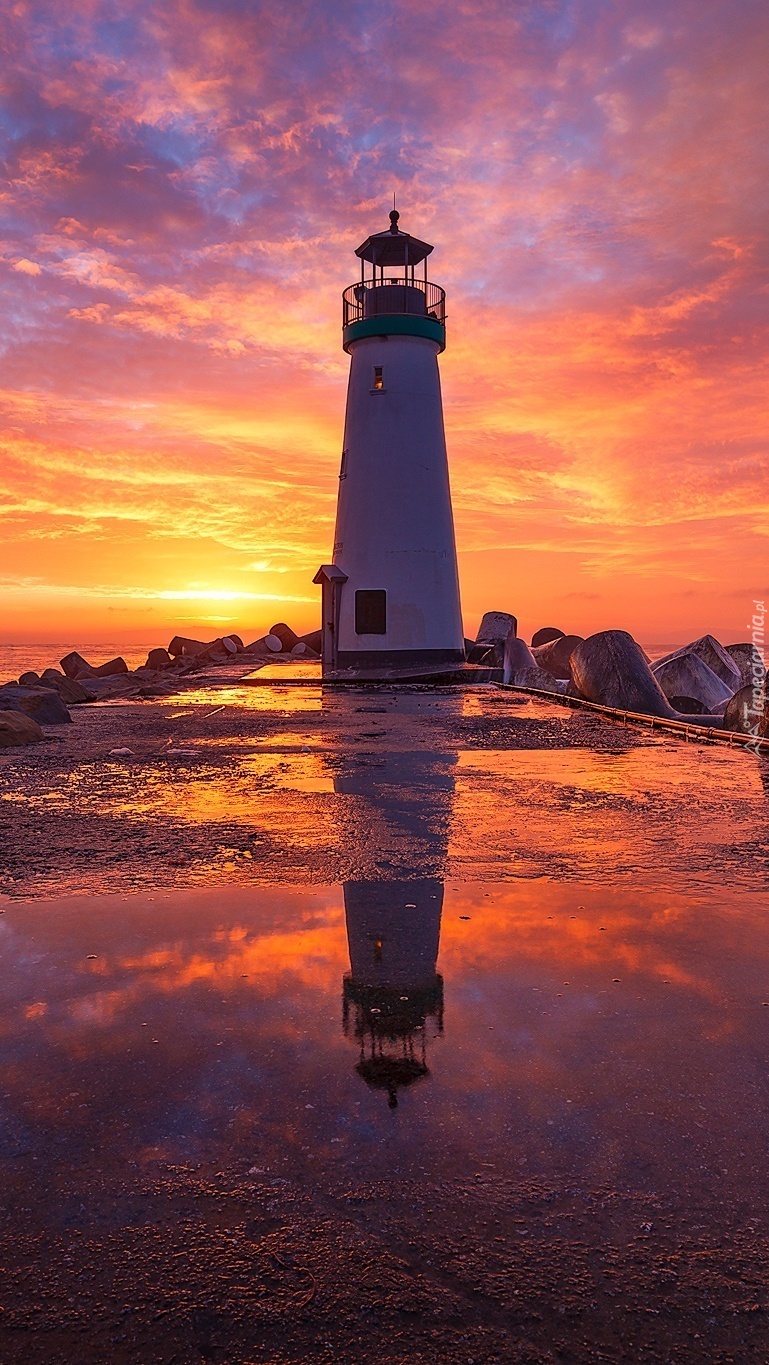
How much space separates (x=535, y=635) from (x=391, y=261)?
792 inches

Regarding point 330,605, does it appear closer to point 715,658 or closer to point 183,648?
point 715,658

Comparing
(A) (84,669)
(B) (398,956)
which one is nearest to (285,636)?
(A) (84,669)

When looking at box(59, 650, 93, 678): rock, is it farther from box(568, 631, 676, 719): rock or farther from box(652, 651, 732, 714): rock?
box(568, 631, 676, 719): rock

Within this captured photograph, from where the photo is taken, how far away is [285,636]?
43.7 m

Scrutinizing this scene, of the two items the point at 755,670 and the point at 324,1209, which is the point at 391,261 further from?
the point at 324,1209

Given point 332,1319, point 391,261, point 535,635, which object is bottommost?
point 332,1319

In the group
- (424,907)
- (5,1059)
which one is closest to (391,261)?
(424,907)

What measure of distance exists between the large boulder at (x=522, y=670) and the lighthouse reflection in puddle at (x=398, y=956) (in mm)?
15893

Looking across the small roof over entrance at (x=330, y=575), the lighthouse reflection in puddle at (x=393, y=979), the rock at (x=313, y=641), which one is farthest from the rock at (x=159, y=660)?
the lighthouse reflection in puddle at (x=393, y=979)

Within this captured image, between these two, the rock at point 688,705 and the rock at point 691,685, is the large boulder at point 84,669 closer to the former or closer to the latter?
the rock at point 691,685

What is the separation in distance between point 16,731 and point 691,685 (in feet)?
49.6

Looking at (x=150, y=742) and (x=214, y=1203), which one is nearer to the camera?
(x=214, y=1203)

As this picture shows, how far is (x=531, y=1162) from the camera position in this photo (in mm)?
2260

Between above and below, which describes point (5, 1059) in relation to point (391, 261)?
below
